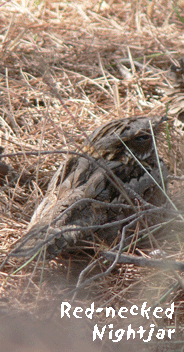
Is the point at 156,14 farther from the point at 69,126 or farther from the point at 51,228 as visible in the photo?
the point at 51,228

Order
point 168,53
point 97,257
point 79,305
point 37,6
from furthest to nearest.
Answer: point 37,6 → point 168,53 → point 97,257 → point 79,305

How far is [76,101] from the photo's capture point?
125 inches

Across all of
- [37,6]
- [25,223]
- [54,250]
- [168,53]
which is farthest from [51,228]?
[37,6]

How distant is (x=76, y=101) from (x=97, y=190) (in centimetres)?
140

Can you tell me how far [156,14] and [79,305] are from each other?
349 cm

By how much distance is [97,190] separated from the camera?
194cm

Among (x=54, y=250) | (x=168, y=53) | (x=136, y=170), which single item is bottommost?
(x=54, y=250)

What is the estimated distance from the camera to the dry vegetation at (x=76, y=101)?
1.74 meters

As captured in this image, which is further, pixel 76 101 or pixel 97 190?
pixel 76 101

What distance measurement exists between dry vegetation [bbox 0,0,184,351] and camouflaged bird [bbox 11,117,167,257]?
134 millimetres

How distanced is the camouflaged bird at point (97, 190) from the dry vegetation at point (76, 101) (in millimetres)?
134

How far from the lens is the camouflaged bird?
1.70 m

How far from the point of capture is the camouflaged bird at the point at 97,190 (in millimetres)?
1697

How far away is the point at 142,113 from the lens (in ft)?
9.96
